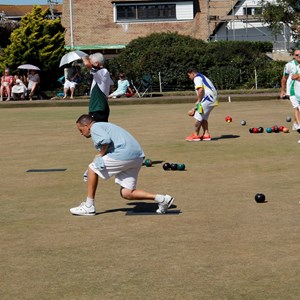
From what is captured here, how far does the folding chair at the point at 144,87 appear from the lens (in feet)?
120

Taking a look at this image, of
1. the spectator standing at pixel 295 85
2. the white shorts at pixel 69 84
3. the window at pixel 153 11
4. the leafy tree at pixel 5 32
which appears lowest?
the white shorts at pixel 69 84

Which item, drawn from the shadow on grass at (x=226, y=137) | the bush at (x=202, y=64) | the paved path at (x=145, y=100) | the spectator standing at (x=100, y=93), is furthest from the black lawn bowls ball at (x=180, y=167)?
the bush at (x=202, y=64)

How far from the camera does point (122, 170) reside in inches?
384

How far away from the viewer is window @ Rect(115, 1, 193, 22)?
234ft

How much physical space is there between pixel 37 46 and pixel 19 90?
7694mm

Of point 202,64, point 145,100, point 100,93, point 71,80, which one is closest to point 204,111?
point 100,93

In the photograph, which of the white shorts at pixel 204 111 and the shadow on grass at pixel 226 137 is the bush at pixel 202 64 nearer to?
the shadow on grass at pixel 226 137

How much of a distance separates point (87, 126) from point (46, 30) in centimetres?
3658

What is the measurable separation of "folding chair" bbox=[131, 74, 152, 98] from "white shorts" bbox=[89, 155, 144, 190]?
26.3 meters

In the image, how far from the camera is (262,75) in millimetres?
40625

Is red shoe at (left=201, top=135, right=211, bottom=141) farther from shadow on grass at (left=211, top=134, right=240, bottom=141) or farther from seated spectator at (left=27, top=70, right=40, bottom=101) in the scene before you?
seated spectator at (left=27, top=70, right=40, bottom=101)

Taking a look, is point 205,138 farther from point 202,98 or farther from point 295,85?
point 295,85

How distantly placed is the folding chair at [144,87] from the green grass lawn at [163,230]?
1916 centimetres

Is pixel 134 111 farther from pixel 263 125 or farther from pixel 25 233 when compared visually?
pixel 25 233
